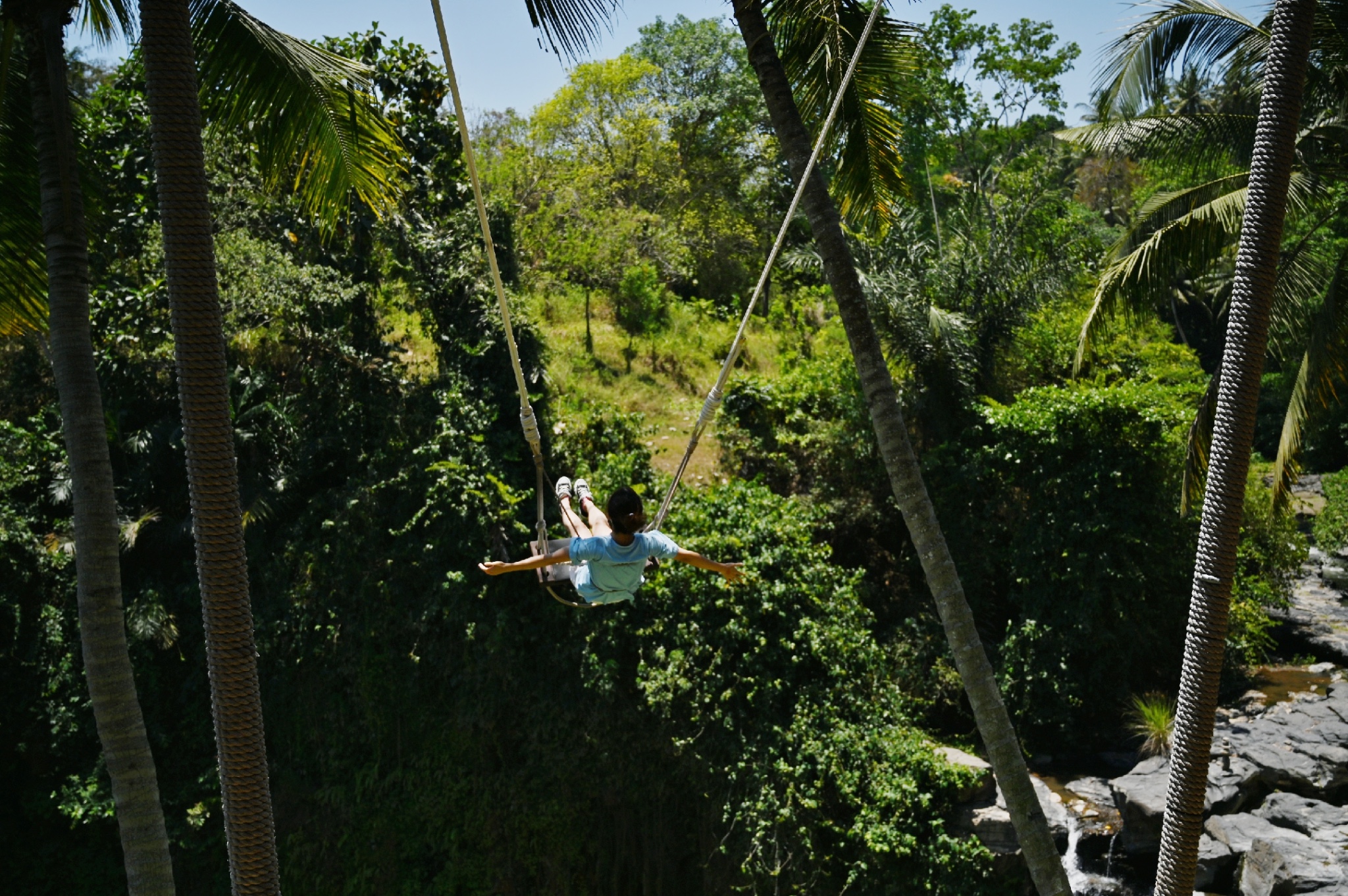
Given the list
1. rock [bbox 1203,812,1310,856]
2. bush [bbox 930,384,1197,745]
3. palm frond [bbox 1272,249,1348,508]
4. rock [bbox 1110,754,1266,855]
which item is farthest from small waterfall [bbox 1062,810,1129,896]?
palm frond [bbox 1272,249,1348,508]

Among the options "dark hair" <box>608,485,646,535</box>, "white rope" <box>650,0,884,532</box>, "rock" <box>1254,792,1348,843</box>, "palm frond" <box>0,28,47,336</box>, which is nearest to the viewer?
"white rope" <box>650,0,884,532</box>

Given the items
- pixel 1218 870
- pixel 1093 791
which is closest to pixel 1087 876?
pixel 1093 791

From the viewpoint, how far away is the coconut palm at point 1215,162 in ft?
30.3

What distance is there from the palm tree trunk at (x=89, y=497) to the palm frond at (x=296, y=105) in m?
0.91

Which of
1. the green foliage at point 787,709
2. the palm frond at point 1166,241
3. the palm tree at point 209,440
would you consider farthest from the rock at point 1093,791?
the palm tree at point 209,440

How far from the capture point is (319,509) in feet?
42.9

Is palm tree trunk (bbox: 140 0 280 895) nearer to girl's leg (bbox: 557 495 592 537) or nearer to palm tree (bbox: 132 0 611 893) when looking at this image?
palm tree (bbox: 132 0 611 893)

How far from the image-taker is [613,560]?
609 cm

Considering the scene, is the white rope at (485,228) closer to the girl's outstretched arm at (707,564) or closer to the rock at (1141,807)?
the girl's outstretched arm at (707,564)

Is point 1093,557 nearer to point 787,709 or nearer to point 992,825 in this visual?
point 992,825

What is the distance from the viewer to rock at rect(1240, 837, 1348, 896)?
909 cm

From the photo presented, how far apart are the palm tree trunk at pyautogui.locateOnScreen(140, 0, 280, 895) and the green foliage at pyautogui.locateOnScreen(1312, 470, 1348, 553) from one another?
15962 mm

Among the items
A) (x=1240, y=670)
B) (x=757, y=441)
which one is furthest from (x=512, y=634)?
(x=1240, y=670)

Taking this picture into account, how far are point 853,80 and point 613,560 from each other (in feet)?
14.0
